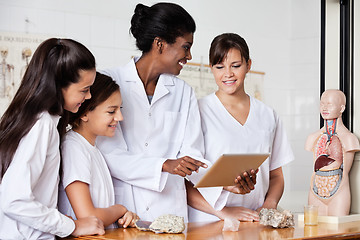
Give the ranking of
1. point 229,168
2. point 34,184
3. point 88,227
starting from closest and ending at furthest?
point 34,184 → point 88,227 → point 229,168

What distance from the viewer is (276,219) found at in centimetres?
218

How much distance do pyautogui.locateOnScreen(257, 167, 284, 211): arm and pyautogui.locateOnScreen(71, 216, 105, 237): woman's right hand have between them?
1.01 metres

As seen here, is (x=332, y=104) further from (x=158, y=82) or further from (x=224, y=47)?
(x=158, y=82)

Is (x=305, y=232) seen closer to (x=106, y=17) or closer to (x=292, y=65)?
(x=106, y=17)

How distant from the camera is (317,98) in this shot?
5059mm

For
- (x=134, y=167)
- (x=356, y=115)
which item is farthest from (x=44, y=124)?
(x=356, y=115)

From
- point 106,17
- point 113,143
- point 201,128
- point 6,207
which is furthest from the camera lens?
point 106,17

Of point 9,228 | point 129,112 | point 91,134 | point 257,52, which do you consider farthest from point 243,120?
point 257,52

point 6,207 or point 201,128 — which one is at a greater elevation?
point 201,128

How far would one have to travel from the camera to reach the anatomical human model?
9.99 feet

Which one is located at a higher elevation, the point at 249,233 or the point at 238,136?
the point at 238,136

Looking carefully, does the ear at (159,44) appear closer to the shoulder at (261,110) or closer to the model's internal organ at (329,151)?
the shoulder at (261,110)

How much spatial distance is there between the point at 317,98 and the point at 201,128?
2.69m

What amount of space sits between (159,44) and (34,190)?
2.97ft
